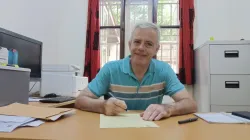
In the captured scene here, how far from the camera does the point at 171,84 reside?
4.83ft

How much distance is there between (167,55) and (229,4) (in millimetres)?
1090

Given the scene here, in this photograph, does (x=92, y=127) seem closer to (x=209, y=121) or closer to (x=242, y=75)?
(x=209, y=121)

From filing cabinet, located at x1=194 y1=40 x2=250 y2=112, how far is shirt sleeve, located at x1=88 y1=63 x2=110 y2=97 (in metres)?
1.38

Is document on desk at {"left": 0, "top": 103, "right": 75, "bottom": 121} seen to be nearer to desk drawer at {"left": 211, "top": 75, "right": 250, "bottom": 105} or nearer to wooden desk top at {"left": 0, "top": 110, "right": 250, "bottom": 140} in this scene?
wooden desk top at {"left": 0, "top": 110, "right": 250, "bottom": 140}

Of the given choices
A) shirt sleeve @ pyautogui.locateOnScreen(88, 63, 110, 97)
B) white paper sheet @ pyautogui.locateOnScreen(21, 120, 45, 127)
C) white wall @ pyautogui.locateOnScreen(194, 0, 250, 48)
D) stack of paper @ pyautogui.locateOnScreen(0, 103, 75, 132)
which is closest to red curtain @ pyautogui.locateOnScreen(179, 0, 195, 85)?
white wall @ pyautogui.locateOnScreen(194, 0, 250, 48)

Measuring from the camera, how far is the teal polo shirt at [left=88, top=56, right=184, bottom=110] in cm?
146

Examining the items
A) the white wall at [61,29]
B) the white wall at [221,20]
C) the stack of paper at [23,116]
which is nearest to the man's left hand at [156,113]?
the stack of paper at [23,116]

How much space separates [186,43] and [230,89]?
87 centimetres

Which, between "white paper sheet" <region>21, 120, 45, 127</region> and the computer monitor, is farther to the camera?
the computer monitor

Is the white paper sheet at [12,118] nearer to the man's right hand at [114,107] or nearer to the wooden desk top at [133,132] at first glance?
the wooden desk top at [133,132]

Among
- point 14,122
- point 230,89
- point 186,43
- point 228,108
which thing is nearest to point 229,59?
point 230,89

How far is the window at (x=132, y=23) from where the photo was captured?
3.21 m

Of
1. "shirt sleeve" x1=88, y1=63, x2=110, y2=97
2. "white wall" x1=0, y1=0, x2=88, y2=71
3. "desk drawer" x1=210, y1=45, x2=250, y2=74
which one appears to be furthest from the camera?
"white wall" x1=0, y1=0, x2=88, y2=71

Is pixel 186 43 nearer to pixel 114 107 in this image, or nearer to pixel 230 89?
pixel 230 89
